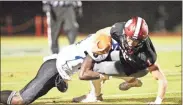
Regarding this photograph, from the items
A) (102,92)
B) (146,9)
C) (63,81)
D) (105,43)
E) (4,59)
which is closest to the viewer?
(105,43)

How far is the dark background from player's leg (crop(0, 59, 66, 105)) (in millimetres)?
16677

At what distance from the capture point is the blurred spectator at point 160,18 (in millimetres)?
23672

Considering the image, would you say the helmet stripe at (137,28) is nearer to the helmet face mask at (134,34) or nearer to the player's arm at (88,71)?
the helmet face mask at (134,34)

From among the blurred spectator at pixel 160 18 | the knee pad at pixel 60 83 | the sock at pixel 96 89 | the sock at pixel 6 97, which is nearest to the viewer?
the knee pad at pixel 60 83

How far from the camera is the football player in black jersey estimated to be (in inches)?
188

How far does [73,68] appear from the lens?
17.4 feet

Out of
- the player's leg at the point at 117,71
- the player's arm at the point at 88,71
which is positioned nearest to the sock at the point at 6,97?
the player's arm at the point at 88,71

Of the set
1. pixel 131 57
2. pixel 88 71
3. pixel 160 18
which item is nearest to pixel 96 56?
pixel 88 71

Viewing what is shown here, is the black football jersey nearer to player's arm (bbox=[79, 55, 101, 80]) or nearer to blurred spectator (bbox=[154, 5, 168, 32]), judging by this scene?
player's arm (bbox=[79, 55, 101, 80])

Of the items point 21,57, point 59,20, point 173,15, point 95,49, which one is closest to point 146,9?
point 173,15

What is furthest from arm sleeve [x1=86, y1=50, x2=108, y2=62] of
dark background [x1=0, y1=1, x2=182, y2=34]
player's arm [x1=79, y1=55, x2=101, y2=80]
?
dark background [x1=0, y1=1, x2=182, y2=34]

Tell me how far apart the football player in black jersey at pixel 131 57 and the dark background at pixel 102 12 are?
1682 centimetres

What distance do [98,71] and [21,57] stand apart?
742cm

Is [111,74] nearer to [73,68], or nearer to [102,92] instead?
[73,68]
